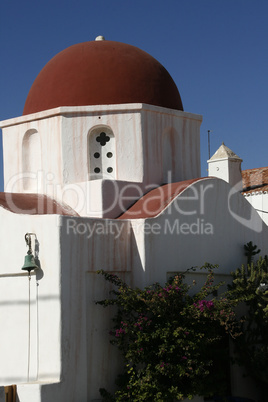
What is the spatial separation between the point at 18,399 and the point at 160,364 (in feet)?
6.83

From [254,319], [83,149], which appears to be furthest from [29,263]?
[254,319]

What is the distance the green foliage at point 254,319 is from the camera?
35.5ft

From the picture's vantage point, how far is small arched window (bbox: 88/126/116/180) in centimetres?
1190

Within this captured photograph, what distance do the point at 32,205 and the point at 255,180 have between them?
11974 millimetres

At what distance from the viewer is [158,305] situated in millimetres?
9289

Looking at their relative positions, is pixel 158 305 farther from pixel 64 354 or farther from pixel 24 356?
pixel 24 356

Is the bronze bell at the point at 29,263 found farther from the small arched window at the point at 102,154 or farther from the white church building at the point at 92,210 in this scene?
the small arched window at the point at 102,154

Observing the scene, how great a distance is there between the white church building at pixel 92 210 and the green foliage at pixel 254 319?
1.95 ft

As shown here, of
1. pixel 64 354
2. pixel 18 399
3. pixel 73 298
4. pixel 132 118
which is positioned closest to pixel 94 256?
pixel 73 298

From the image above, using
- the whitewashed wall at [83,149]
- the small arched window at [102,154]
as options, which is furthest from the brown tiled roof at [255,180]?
the small arched window at [102,154]

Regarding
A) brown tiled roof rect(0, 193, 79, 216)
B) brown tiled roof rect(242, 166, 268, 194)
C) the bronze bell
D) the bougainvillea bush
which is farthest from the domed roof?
brown tiled roof rect(242, 166, 268, 194)

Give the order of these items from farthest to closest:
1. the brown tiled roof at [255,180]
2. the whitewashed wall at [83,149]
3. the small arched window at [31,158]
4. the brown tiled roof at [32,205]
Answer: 1. the brown tiled roof at [255,180]
2. the small arched window at [31,158]
3. the whitewashed wall at [83,149]
4. the brown tiled roof at [32,205]

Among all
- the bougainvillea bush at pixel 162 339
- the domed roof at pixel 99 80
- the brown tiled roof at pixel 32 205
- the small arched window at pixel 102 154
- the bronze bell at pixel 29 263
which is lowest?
the bougainvillea bush at pixel 162 339

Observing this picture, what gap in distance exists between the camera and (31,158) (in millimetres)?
12453
